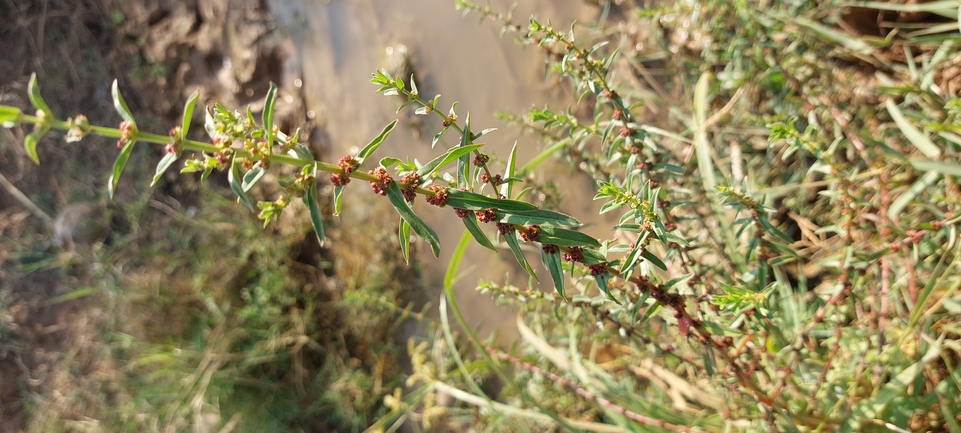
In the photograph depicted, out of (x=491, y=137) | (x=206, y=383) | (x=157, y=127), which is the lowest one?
(x=206, y=383)

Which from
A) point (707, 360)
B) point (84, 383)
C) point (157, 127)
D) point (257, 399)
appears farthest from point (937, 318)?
point (84, 383)

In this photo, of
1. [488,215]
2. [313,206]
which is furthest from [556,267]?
[313,206]

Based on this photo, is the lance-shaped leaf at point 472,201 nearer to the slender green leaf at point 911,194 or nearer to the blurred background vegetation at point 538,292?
the blurred background vegetation at point 538,292

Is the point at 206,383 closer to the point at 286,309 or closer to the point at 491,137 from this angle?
the point at 286,309

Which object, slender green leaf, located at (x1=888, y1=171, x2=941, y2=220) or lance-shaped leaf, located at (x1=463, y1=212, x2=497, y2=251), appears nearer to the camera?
lance-shaped leaf, located at (x1=463, y1=212, x2=497, y2=251)

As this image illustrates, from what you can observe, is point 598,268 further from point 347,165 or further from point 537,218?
point 347,165

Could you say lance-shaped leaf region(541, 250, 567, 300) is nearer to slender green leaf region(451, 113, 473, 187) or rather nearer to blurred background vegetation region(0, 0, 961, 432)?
slender green leaf region(451, 113, 473, 187)

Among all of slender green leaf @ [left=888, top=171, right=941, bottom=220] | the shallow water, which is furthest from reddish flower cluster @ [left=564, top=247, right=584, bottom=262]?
the shallow water
